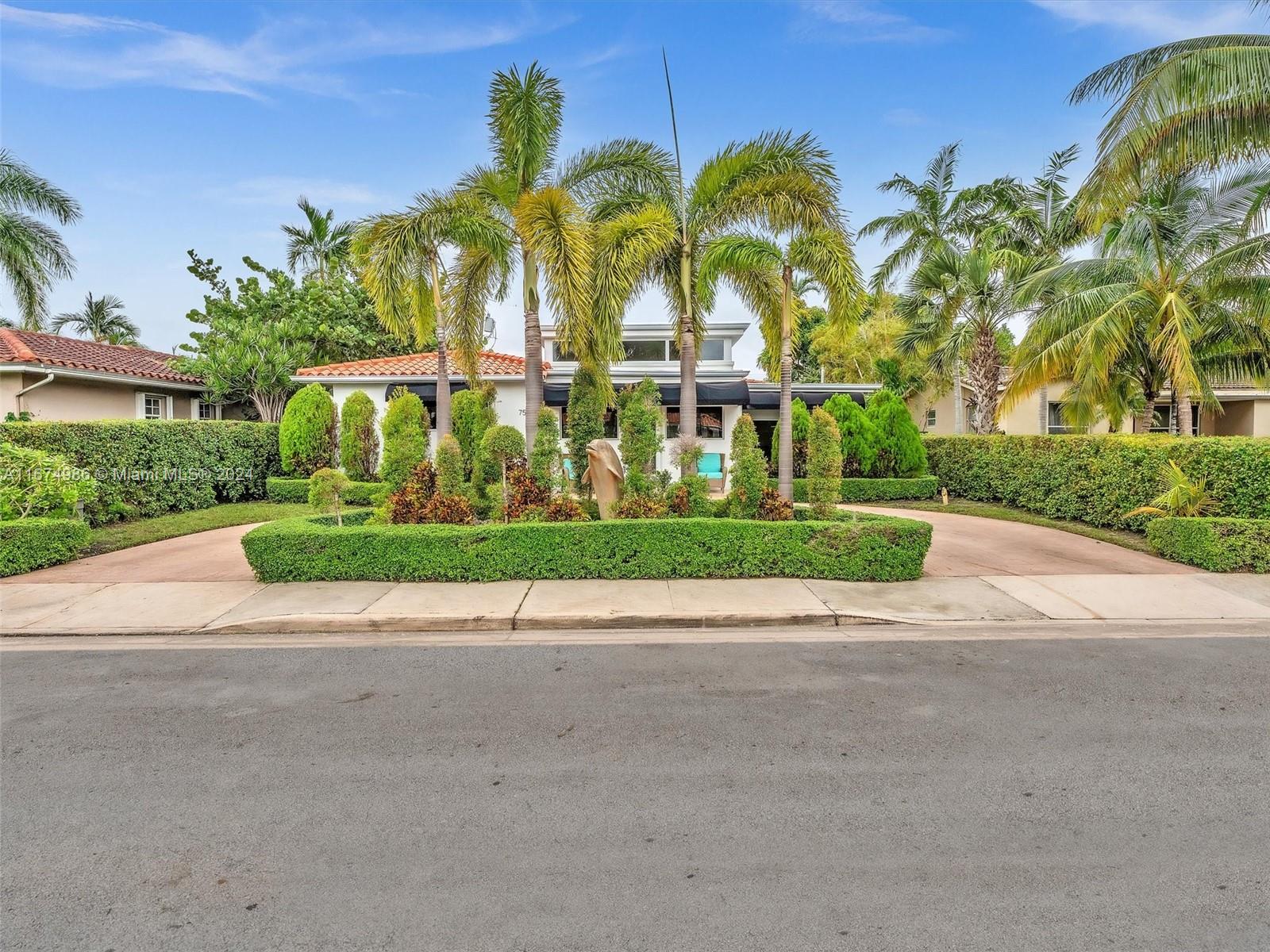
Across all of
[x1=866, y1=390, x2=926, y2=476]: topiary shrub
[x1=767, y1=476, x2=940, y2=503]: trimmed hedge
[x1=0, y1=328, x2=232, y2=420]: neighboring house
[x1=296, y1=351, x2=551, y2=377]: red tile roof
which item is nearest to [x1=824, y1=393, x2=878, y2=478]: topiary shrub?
[x1=866, y1=390, x2=926, y2=476]: topiary shrub

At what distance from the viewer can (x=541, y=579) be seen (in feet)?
28.8

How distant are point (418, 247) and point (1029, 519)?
12665mm

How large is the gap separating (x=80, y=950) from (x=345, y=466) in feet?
51.9

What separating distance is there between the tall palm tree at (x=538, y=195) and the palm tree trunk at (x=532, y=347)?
0.04 ft

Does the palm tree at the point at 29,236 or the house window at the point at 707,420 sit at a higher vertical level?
the palm tree at the point at 29,236

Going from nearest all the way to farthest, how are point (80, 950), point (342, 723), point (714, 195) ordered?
point (80, 950) < point (342, 723) < point (714, 195)

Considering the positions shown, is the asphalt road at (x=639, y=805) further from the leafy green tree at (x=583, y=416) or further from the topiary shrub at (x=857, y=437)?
the topiary shrub at (x=857, y=437)

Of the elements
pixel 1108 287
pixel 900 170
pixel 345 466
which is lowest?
pixel 345 466

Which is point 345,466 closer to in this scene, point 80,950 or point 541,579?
point 541,579

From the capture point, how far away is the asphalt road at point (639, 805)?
2748mm

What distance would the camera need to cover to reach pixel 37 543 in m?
9.59

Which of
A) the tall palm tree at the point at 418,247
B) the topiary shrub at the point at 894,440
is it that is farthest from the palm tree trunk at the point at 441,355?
the topiary shrub at the point at 894,440

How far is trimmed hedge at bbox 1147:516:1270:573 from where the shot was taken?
8.96m

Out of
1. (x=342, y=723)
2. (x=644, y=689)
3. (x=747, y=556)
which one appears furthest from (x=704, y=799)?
(x=747, y=556)
